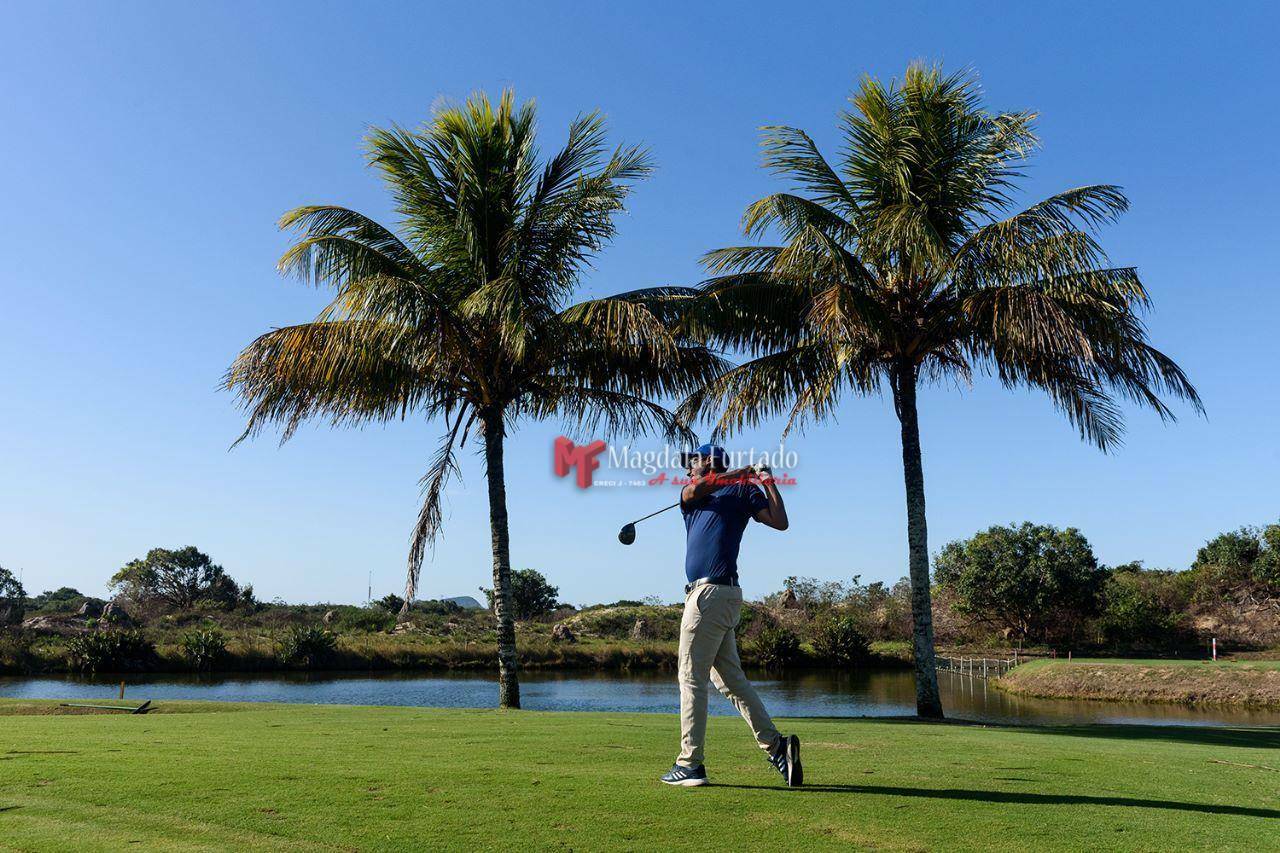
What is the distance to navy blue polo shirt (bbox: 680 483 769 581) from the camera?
6215mm

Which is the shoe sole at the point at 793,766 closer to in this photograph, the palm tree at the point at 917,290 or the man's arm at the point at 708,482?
the man's arm at the point at 708,482

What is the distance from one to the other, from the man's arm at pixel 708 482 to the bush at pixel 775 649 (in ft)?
130

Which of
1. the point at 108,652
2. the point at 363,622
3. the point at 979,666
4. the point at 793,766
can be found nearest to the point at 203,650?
the point at 108,652

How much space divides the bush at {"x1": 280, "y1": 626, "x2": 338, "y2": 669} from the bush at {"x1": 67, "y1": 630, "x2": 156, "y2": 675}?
4.91 metres

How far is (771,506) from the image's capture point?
6410 mm

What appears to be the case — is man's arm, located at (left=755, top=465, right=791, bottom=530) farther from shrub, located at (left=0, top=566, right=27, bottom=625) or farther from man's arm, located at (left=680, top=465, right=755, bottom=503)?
shrub, located at (left=0, top=566, right=27, bottom=625)

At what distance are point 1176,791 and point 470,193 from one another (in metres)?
13.7

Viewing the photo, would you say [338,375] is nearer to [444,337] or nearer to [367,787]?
[444,337]

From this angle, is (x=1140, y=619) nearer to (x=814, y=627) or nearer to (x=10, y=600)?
(x=814, y=627)

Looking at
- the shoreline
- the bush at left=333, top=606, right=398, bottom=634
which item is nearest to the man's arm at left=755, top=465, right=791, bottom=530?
the shoreline

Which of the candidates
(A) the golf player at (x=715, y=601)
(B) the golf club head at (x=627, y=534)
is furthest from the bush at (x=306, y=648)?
(A) the golf player at (x=715, y=601)

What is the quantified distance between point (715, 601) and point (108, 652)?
35785 millimetres

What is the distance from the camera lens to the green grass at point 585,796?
4582 millimetres

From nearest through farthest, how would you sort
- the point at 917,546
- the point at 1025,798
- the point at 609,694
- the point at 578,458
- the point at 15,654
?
the point at 1025,798 < the point at 917,546 < the point at 578,458 < the point at 609,694 < the point at 15,654
